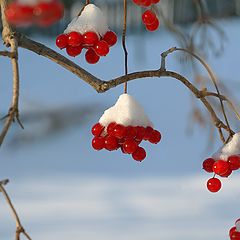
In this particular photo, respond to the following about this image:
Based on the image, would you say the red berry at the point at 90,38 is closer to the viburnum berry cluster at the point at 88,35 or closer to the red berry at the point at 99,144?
the viburnum berry cluster at the point at 88,35

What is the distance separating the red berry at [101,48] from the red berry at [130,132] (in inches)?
3.6

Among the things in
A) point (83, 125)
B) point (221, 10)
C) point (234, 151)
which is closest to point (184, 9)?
point (221, 10)

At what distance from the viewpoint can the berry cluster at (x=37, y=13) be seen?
0.63 metres

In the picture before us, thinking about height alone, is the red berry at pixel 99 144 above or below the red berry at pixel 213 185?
above

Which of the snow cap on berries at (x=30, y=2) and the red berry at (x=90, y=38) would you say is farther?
the red berry at (x=90, y=38)

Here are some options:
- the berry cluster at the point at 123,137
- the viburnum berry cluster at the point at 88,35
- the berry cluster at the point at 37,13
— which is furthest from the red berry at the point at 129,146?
the berry cluster at the point at 37,13

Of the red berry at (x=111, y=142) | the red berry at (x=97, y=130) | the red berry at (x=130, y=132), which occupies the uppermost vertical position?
the red berry at (x=97, y=130)

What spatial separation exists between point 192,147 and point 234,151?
265 cm

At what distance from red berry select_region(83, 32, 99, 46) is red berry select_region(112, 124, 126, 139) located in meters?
0.10

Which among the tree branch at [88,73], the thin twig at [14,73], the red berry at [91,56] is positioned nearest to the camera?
the thin twig at [14,73]

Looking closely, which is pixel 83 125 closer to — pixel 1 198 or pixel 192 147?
pixel 192 147

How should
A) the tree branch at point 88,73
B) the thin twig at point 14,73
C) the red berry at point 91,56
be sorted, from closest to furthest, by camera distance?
the thin twig at point 14,73
the tree branch at point 88,73
the red berry at point 91,56

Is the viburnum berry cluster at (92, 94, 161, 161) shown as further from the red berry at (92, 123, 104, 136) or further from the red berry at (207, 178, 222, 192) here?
the red berry at (207, 178, 222, 192)

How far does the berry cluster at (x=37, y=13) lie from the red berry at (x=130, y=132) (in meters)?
0.21
